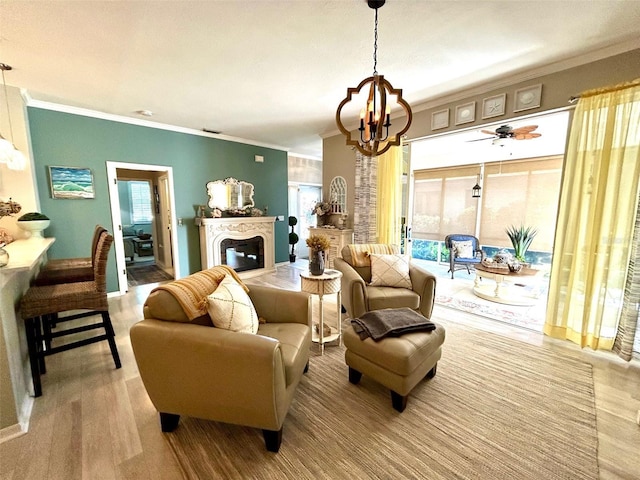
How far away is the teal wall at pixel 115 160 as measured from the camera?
11.6 feet

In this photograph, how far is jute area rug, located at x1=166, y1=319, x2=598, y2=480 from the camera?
4.62ft

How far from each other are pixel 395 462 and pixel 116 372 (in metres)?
2.27

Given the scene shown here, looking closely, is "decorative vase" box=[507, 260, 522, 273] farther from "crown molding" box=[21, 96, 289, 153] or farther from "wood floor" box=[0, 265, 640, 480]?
"crown molding" box=[21, 96, 289, 153]

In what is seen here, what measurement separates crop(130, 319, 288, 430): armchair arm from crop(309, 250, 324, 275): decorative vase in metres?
1.17

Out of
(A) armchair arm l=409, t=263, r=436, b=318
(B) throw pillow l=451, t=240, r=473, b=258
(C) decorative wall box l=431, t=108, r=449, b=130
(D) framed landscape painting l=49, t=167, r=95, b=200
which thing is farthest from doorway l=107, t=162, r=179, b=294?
(B) throw pillow l=451, t=240, r=473, b=258

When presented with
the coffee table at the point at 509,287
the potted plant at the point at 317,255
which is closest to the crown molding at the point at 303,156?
the potted plant at the point at 317,255

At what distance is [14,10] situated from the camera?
5.86 feet

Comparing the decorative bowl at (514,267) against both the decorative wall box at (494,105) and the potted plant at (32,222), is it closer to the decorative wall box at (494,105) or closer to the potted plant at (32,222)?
the decorative wall box at (494,105)

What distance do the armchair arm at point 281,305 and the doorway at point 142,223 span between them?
327cm

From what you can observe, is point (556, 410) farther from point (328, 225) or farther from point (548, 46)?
point (328, 225)

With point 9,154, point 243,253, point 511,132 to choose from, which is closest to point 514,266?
point 511,132

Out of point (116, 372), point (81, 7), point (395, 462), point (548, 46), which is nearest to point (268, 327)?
point (395, 462)

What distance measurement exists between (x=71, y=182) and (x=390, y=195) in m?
4.48

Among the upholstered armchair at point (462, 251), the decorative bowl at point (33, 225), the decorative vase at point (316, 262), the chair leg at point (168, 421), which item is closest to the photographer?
the chair leg at point (168, 421)
